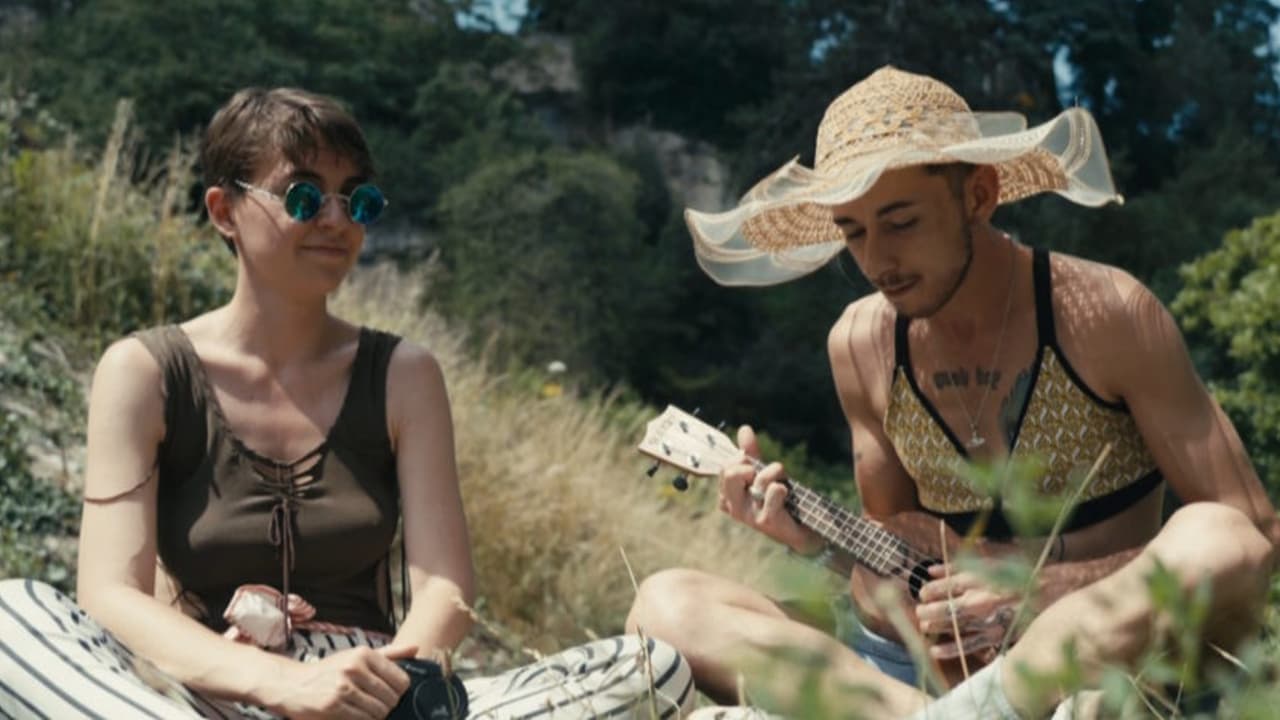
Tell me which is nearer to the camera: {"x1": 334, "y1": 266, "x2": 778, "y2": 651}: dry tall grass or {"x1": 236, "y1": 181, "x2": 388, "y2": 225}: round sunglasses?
{"x1": 236, "y1": 181, "x2": 388, "y2": 225}: round sunglasses

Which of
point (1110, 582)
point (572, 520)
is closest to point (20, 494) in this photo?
point (572, 520)

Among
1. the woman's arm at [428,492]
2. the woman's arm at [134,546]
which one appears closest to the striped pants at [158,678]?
the woman's arm at [134,546]

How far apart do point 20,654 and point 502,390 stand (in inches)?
225

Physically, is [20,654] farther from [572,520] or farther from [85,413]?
[572,520]

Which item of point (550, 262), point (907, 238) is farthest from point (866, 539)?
point (550, 262)

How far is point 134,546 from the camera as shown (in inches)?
115

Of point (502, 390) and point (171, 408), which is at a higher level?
point (171, 408)

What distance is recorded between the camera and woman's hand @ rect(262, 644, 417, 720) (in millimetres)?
2666

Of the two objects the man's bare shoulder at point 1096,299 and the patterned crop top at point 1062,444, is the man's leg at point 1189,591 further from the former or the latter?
the man's bare shoulder at point 1096,299

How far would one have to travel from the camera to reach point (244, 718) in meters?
2.87

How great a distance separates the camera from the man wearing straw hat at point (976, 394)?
2.92 meters

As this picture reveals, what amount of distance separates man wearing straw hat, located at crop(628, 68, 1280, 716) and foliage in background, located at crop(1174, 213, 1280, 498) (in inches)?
169

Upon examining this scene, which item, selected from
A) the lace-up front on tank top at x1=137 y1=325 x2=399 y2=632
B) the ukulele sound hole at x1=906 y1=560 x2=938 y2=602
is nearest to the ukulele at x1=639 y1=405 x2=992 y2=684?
the ukulele sound hole at x1=906 y1=560 x2=938 y2=602

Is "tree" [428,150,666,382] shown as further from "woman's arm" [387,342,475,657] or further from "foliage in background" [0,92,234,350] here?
"woman's arm" [387,342,475,657]
